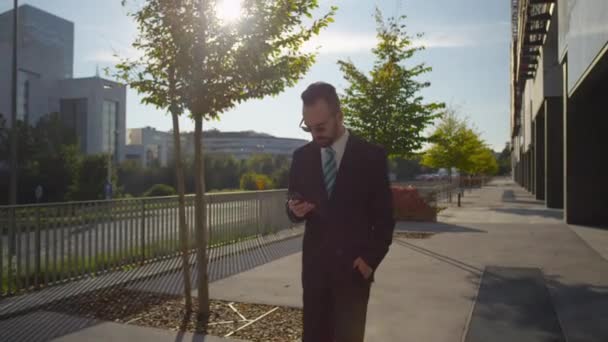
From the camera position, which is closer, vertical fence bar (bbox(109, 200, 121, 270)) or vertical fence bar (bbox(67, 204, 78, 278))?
→ vertical fence bar (bbox(67, 204, 78, 278))

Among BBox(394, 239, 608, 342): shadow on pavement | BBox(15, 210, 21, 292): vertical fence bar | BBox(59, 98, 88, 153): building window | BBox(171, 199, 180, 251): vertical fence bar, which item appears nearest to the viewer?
BBox(394, 239, 608, 342): shadow on pavement

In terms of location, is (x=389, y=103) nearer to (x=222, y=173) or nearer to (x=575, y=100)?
(x=575, y=100)

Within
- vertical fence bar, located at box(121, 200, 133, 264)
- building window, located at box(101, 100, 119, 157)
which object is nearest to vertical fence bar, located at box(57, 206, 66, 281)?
vertical fence bar, located at box(121, 200, 133, 264)

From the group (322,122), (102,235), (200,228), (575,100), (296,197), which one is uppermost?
(575,100)

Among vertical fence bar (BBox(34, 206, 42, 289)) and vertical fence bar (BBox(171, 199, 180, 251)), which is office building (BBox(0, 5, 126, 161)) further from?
vertical fence bar (BBox(34, 206, 42, 289))

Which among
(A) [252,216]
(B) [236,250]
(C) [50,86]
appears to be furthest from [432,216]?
(C) [50,86]

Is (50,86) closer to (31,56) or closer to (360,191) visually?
(31,56)

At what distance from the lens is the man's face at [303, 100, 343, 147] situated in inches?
102

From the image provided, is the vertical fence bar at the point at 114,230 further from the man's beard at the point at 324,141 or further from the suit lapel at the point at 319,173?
the man's beard at the point at 324,141

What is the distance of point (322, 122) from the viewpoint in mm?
2615

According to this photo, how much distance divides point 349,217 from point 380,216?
0.59 ft

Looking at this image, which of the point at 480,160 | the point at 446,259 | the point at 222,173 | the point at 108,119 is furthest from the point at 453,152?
the point at 108,119

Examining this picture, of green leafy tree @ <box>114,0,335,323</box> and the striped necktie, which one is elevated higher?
green leafy tree @ <box>114,0,335,323</box>

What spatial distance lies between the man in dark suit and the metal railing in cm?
445
